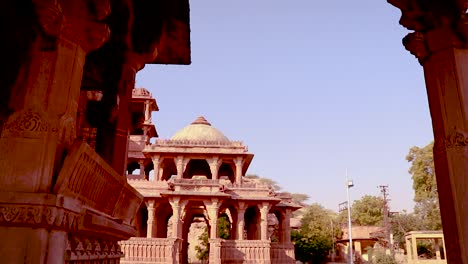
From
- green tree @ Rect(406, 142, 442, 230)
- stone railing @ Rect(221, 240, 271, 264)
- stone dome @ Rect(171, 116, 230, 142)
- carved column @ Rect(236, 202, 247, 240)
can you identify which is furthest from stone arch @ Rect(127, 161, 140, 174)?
green tree @ Rect(406, 142, 442, 230)

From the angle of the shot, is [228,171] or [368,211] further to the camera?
[368,211]

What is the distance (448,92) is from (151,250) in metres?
21.3

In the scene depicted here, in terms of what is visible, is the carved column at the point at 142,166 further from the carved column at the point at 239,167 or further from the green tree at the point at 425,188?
the green tree at the point at 425,188

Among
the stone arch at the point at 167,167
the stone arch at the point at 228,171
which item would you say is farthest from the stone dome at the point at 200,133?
the stone arch at the point at 167,167

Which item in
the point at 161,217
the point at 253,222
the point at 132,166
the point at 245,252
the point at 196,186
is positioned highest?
the point at 132,166

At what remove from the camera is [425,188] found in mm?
38594

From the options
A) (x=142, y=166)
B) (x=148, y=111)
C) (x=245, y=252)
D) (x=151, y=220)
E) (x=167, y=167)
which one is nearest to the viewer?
(x=245, y=252)

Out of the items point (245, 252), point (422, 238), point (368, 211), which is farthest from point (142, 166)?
point (368, 211)

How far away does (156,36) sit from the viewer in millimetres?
4879

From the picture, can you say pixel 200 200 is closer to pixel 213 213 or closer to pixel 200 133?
pixel 213 213

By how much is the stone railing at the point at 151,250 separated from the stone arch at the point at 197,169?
8524 mm

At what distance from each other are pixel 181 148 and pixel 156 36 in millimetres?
23766

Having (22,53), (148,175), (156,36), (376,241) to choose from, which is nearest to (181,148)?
(148,175)

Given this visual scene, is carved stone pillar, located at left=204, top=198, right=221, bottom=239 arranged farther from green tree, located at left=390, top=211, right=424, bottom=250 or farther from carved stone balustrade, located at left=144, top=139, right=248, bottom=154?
green tree, located at left=390, top=211, right=424, bottom=250
